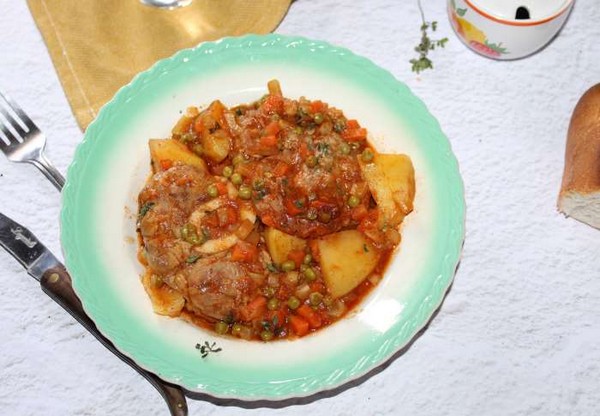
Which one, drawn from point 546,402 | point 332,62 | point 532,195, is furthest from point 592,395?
point 332,62

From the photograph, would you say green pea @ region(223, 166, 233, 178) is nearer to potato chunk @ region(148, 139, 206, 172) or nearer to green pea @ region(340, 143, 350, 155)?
potato chunk @ region(148, 139, 206, 172)

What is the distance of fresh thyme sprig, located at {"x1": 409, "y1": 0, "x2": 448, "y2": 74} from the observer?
454 cm

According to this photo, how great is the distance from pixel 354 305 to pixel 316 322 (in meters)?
0.23

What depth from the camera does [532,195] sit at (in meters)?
4.27

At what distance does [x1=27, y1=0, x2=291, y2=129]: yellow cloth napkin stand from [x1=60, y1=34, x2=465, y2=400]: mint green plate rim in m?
0.53

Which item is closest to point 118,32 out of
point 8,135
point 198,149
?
point 8,135

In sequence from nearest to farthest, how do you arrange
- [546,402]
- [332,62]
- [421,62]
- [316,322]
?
[316,322] < [546,402] < [332,62] < [421,62]

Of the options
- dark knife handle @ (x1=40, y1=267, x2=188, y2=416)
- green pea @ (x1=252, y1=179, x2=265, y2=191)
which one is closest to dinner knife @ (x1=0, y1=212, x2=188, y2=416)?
dark knife handle @ (x1=40, y1=267, x2=188, y2=416)

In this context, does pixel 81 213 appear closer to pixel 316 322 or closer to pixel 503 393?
pixel 316 322

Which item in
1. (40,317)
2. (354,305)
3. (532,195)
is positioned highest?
(40,317)

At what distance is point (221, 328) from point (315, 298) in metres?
0.53

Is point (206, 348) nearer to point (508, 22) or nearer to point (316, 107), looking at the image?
point (316, 107)

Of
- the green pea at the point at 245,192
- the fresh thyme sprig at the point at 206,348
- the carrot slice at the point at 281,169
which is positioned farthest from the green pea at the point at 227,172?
the fresh thyme sprig at the point at 206,348

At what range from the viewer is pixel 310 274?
3615mm
